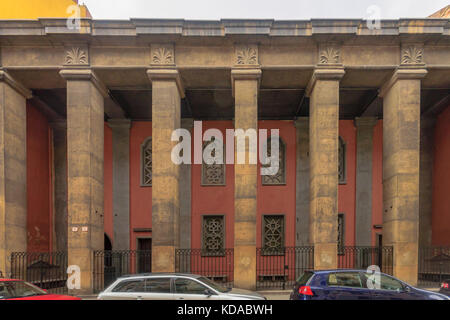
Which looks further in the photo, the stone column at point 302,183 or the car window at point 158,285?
the stone column at point 302,183

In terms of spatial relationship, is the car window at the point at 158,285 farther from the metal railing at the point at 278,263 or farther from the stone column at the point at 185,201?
the stone column at the point at 185,201

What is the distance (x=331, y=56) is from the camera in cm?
1291

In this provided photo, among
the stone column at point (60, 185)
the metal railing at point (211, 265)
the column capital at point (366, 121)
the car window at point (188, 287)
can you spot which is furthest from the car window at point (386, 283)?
the stone column at point (60, 185)

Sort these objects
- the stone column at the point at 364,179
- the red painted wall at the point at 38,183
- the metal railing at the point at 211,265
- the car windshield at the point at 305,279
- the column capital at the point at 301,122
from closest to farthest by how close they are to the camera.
Answer: the car windshield at the point at 305,279 → the red painted wall at the point at 38,183 → the metal railing at the point at 211,265 → the stone column at the point at 364,179 → the column capital at the point at 301,122

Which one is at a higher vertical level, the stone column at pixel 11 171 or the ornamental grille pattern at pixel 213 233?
the stone column at pixel 11 171

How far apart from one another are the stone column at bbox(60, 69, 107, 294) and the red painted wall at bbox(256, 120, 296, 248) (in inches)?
331

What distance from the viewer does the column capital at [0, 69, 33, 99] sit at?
506 inches

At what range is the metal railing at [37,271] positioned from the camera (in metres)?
12.7

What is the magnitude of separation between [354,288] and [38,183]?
15.1 metres

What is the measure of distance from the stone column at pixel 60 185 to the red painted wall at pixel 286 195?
1038 cm

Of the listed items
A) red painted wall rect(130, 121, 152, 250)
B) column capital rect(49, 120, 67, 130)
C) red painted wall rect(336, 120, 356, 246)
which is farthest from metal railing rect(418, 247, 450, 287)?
column capital rect(49, 120, 67, 130)

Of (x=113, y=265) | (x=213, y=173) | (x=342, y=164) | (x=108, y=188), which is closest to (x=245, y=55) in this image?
(x=213, y=173)

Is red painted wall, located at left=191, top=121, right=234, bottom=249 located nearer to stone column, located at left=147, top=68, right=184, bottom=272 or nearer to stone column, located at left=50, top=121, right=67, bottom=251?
stone column, located at left=147, top=68, right=184, bottom=272

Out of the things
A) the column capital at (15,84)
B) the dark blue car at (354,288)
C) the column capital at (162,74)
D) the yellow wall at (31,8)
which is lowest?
the dark blue car at (354,288)
